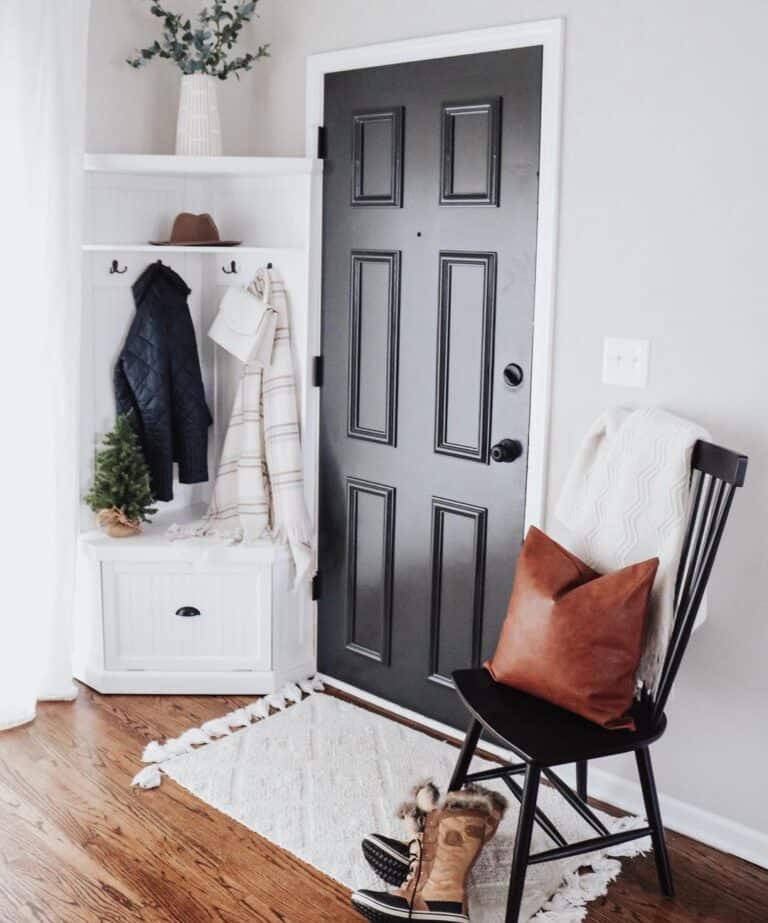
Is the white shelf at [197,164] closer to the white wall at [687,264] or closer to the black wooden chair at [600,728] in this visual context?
the white wall at [687,264]

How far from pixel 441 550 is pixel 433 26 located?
144cm

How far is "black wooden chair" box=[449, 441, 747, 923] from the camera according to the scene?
2.15 meters

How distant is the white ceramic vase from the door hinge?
2.29 feet

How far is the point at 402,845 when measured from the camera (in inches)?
93.0

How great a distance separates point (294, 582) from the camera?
3.35 metres

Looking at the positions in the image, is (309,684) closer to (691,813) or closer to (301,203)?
(691,813)

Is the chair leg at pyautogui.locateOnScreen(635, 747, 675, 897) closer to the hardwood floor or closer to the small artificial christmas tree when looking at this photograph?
the hardwood floor

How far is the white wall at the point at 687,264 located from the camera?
2.37 meters

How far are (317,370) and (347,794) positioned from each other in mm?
1277

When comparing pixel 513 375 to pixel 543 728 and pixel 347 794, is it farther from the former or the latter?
pixel 347 794

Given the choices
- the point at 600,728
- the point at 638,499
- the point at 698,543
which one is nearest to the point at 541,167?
the point at 638,499

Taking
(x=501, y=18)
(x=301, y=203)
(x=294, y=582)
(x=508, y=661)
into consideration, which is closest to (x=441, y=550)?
(x=294, y=582)

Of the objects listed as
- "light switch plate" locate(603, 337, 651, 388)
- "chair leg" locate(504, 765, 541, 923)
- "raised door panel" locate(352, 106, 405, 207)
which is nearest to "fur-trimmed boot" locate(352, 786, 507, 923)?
"chair leg" locate(504, 765, 541, 923)

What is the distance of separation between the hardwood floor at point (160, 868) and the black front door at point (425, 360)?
797 millimetres
